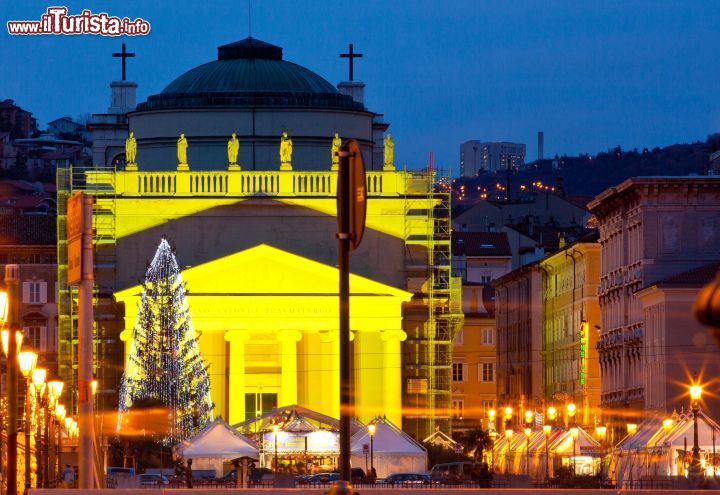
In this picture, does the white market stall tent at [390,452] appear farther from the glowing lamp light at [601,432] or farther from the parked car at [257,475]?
the glowing lamp light at [601,432]

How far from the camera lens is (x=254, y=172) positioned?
110062mm

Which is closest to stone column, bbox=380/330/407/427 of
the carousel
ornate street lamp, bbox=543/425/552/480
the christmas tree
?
the christmas tree

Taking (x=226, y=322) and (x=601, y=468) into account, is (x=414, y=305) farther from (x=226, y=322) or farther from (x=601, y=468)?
(x=601, y=468)

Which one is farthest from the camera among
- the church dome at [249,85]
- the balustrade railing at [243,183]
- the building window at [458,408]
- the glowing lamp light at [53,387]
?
the building window at [458,408]

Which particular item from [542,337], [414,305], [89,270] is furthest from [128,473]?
[542,337]

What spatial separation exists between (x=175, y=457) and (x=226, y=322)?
82.6ft

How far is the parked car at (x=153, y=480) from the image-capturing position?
6256 cm

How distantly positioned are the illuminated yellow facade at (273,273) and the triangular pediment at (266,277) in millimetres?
41

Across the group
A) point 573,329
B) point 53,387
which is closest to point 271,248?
point 573,329

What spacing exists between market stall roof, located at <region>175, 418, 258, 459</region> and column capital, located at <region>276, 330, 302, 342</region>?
30509 mm

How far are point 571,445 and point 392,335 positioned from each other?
33.4m

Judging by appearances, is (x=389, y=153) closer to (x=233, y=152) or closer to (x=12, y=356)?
(x=233, y=152)

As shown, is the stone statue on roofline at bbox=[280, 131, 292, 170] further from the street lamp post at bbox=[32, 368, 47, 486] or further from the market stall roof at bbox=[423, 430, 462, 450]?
the street lamp post at bbox=[32, 368, 47, 486]

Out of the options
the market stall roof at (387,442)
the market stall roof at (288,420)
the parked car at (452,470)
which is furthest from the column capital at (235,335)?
the market stall roof at (387,442)
